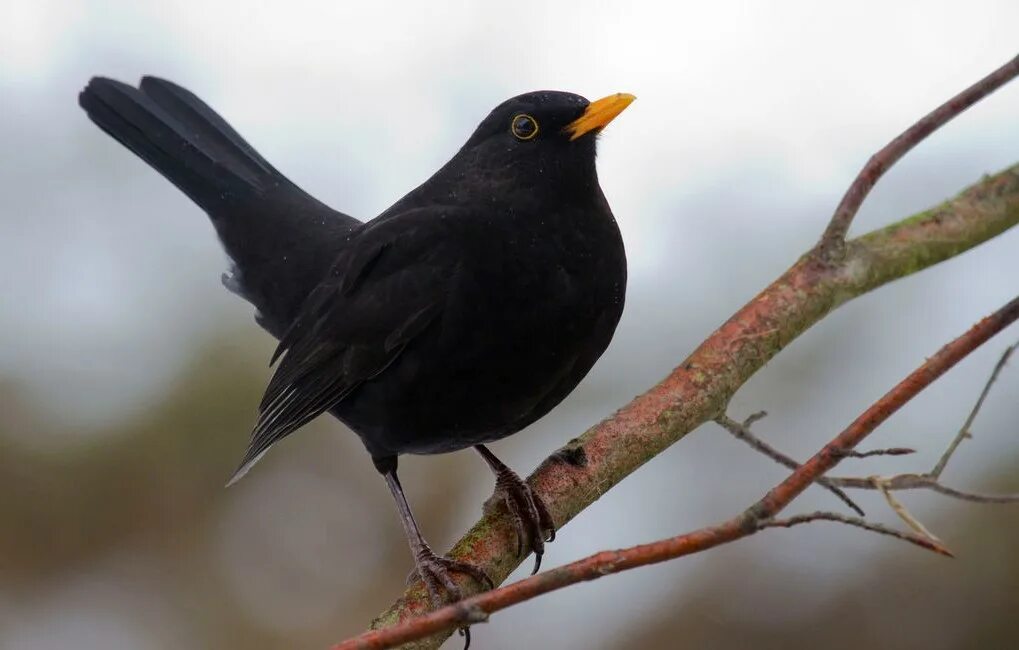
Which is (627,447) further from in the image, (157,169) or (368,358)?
(157,169)

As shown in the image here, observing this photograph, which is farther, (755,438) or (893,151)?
(755,438)

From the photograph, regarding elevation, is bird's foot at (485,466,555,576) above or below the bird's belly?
below

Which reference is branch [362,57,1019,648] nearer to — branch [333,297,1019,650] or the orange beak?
the orange beak

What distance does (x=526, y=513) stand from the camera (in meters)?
3.67

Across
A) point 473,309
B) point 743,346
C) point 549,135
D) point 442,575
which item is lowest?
point 442,575

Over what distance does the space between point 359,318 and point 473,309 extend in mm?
595

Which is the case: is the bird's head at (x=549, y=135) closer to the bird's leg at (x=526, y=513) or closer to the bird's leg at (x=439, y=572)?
the bird's leg at (x=526, y=513)

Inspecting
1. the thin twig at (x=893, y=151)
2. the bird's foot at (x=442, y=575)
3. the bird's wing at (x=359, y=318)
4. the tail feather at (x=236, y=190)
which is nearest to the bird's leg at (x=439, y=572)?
the bird's foot at (x=442, y=575)

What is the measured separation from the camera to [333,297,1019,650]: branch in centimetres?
231

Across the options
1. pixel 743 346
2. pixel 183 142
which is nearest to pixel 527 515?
pixel 743 346

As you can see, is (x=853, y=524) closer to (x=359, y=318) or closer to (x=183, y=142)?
(x=359, y=318)

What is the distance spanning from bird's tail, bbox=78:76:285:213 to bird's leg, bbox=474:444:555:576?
6.36 ft

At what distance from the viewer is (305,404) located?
13.4 ft

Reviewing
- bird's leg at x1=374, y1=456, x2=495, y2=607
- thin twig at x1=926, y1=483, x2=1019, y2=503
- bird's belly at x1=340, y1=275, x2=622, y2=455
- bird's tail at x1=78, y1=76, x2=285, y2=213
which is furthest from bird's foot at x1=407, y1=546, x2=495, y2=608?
bird's tail at x1=78, y1=76, x2=285, y2=213
